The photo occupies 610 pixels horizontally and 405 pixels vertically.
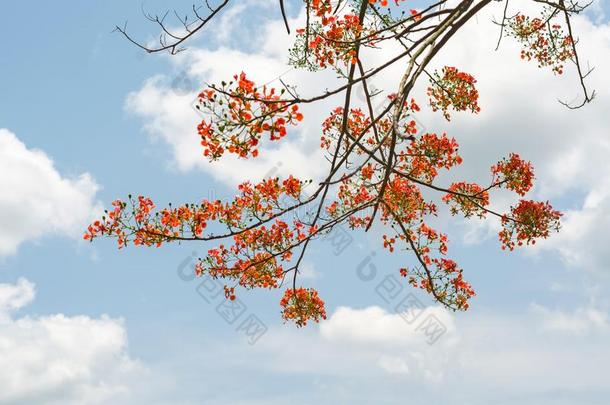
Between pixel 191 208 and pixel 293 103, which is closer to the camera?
pixel 293 103

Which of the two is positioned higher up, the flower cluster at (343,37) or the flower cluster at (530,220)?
the flower cluster at (343,37)

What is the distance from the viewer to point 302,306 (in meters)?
7.29

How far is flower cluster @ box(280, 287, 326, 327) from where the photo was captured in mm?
7285

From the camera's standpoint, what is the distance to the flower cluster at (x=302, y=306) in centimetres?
729

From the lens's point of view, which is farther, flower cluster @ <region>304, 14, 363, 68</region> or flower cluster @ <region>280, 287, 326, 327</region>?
flower cluster @ <region>280, 287, 326, 327</region>

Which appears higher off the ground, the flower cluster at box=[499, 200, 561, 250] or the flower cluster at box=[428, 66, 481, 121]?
the flower cluster at box=[428, 66, 481, 121]

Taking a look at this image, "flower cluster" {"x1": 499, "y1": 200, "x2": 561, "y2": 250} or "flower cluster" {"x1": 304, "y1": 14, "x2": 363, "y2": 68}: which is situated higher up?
"flower cluster" {"x1": 304, "y1": 14, "x2": 363, "y2": 68}

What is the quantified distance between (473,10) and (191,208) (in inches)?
109

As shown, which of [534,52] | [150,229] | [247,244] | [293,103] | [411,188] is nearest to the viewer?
[293,103]

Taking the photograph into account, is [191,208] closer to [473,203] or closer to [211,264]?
[211,264]

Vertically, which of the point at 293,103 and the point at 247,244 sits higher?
the point at 247,244

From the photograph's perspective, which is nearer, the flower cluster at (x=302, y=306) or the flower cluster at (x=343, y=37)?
the flower cluster at (x=343, y=37)

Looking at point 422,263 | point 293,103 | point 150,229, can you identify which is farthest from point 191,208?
point 422,263

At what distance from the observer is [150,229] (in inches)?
215
